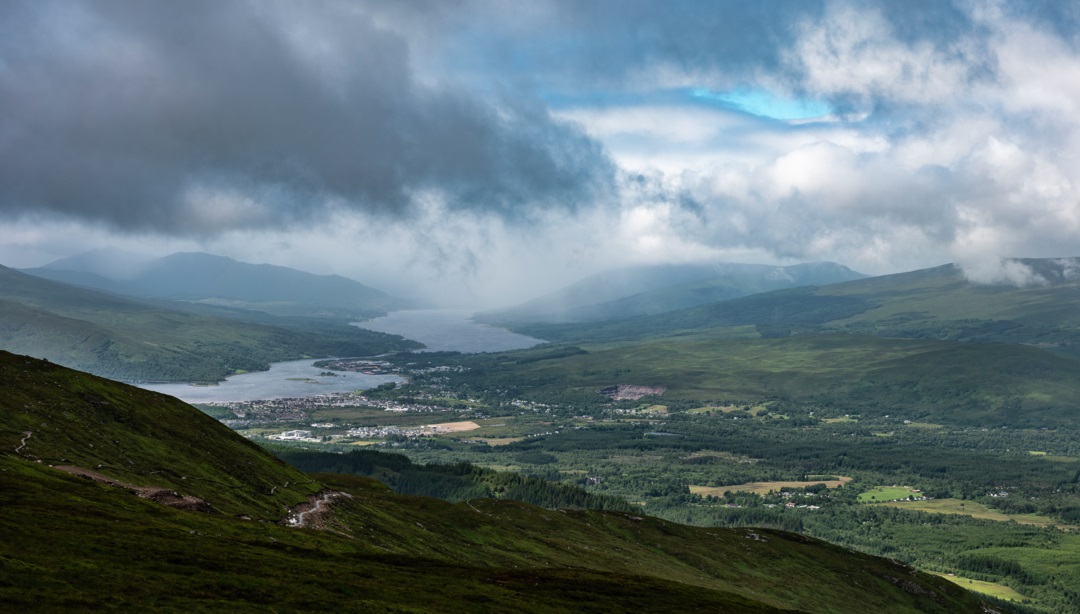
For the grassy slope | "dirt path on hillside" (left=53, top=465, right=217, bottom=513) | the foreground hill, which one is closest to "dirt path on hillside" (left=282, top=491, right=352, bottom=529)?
the foreground hill

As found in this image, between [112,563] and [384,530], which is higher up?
[112,563]

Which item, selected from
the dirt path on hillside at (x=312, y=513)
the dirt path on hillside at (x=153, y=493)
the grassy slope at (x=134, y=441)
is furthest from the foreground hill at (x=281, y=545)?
the dirt path on hillside at (x=312, y=513)

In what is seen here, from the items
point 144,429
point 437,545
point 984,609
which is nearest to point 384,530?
point 437,545

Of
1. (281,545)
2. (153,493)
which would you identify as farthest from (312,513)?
(281,545)

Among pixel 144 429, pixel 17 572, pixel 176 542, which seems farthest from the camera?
pixel 144 429

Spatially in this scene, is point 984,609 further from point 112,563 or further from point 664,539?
point 112,563

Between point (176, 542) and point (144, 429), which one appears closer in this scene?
point (176, 542)

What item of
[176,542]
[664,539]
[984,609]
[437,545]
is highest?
[176,542]

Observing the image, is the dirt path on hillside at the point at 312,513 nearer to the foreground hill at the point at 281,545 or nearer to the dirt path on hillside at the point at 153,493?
the foreground hill at the point at 281,545
